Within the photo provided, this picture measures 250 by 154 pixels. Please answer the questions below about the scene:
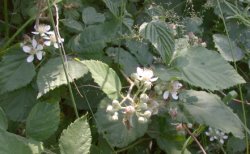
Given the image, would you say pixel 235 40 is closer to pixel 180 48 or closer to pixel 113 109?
pixel 180 48

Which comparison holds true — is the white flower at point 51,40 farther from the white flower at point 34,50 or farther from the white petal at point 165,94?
the white petal at point 165,94

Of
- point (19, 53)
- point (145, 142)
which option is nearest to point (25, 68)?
point (19, 53)

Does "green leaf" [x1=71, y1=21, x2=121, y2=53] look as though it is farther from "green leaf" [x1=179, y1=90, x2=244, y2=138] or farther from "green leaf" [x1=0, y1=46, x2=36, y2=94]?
"green leaf" [x1=179, y1=90, x2=244, y2=138]

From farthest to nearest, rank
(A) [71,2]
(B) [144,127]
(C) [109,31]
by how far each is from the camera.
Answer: (A) [71,2] → (C) [109,31] → (B) [144,127]

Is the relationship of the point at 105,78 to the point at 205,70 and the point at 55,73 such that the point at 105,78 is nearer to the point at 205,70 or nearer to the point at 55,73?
the point at 55,73

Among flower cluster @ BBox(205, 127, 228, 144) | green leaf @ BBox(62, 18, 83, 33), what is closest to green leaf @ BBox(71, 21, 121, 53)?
green leaf @ BBox(62, 18, 83, 33)
